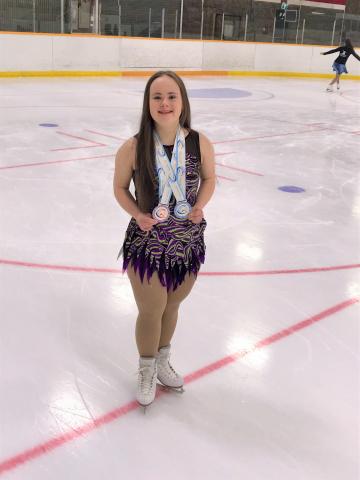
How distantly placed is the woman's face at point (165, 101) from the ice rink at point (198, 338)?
42.0 inches

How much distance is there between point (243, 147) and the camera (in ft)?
25.0

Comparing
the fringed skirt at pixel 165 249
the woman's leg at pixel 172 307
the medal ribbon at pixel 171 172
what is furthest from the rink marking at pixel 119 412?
the medal ribbon at pixel 171 172

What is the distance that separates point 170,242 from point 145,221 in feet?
0.47

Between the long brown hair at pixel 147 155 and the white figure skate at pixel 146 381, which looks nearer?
the long brown hair at pixel 147 155

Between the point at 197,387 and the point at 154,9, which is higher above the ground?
the point at 154,9

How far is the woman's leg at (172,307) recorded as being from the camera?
2.12 meters

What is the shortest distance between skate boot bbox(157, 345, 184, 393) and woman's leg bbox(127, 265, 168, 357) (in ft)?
0.43

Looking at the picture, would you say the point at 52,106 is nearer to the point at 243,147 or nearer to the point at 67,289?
the point at 243,147

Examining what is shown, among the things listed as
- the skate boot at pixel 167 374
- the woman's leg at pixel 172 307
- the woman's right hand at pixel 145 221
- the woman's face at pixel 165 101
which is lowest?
the skate boot at pixel 167 374

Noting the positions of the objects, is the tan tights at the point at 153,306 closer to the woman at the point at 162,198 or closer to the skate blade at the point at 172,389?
the woman at the point at 162,198

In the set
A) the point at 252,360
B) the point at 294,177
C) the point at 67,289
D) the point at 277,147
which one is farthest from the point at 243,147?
the point at 252,360

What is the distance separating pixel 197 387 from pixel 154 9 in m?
17.7

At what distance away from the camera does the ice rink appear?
1950 mm

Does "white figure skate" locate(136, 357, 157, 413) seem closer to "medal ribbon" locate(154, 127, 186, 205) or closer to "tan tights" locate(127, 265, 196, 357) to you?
"tan tights" locate(127, 265, 196, 357)
